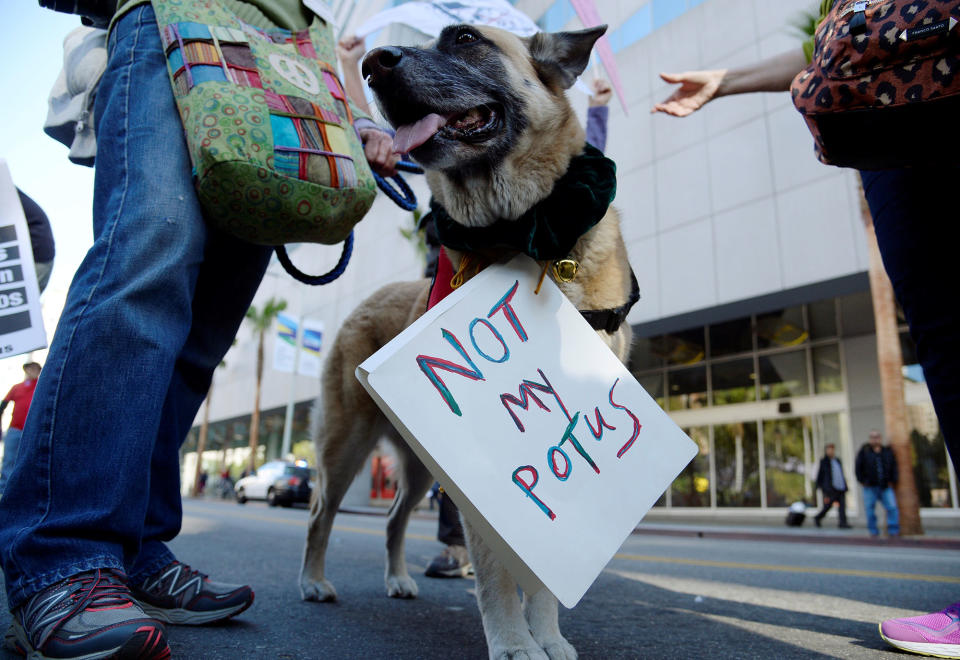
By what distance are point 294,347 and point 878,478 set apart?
22.3m

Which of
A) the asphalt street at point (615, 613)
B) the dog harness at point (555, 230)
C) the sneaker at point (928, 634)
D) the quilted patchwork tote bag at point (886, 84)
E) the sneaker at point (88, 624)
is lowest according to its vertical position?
the asphalt street at point (615, 613)

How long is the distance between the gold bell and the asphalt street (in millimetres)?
809

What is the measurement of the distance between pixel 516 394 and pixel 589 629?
1180mm

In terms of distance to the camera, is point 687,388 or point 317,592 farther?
point 687,388

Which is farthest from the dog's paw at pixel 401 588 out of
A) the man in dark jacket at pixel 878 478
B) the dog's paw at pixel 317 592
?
the man in dark jacket at pixel 878 478

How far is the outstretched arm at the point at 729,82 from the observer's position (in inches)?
106

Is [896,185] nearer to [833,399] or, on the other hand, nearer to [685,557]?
[685,557]

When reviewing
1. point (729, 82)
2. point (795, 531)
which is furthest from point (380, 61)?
point (795, 531)

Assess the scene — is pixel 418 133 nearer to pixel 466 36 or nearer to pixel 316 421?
pixel 466 36

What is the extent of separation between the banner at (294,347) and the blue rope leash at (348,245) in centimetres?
2460

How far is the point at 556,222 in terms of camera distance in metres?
1.98

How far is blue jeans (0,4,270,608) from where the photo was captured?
153 cm

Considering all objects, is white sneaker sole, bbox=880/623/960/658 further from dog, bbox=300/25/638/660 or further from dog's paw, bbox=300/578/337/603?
dog's paw, bbox=300/578/337/603

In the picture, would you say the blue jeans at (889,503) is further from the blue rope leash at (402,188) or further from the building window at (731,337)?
the blue rope leash at (402,188)
